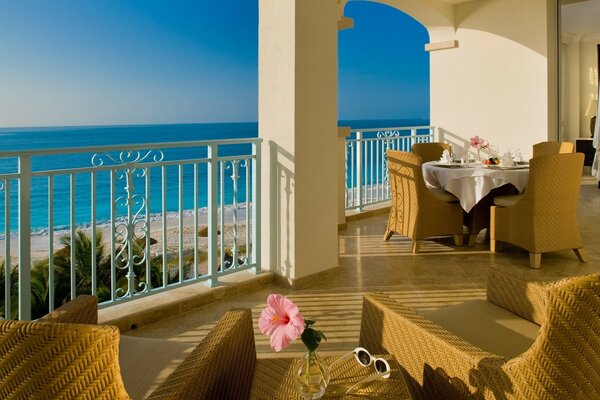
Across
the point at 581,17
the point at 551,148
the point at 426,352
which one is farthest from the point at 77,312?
the point at 581,17

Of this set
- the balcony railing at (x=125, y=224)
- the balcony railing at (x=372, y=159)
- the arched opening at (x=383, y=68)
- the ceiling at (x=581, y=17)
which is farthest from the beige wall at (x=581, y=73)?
the arched opening at (x=383, y=68)

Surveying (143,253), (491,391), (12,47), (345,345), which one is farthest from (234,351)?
(12,47)

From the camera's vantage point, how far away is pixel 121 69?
29.8m

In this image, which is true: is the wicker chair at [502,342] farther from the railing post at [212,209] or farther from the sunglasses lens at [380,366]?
the railing post at [212,209]

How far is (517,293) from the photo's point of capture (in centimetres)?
208

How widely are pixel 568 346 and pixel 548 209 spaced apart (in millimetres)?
3496

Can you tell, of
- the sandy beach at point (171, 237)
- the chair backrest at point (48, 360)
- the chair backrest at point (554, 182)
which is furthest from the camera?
the sandy beach at point (171, 237)

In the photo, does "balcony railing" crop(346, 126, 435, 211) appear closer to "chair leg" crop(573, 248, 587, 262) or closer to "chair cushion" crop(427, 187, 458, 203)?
"chair cushion" crop(427, 187, 458, 203)

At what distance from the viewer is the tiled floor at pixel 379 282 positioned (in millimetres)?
3074

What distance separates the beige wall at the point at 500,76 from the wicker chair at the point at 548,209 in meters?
2.98

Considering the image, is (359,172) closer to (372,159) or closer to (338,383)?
(372,159)

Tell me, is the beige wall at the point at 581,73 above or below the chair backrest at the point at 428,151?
above

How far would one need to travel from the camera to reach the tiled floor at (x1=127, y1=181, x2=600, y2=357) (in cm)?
307

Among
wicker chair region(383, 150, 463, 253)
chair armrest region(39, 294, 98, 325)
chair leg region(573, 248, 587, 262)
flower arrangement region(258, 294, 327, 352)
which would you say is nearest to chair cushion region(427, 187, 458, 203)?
wicker chair region(383, 150, 463, 253)
